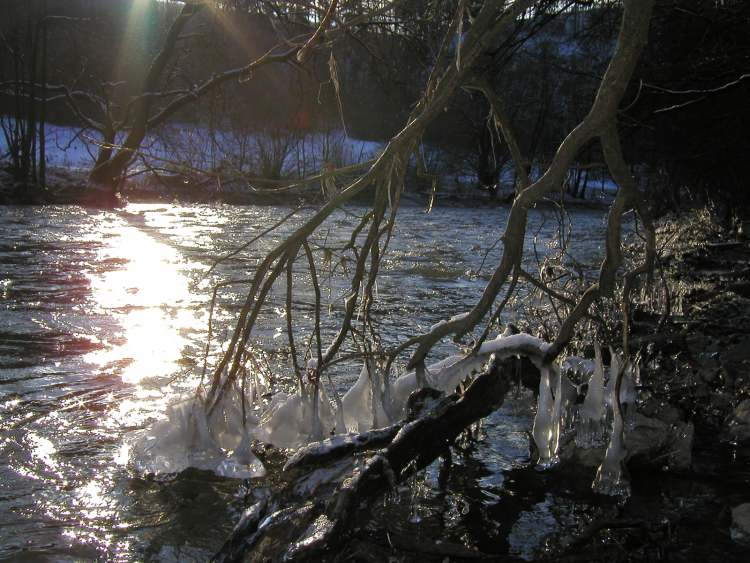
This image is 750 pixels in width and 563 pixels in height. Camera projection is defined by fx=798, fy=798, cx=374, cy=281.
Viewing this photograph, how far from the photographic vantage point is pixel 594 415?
3.69 m

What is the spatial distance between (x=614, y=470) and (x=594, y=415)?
326mm

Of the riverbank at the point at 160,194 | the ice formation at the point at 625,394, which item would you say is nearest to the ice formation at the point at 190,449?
the ice formation at the point at 625,394

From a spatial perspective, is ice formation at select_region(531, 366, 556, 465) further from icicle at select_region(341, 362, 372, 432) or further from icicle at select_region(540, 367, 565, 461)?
icicle at select_region(341, 362, 372, 432)

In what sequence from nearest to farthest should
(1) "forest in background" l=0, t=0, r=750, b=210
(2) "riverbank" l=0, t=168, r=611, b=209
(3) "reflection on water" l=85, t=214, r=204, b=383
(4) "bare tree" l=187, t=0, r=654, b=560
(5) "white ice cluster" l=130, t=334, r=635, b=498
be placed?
(4) "bare tree" l=187, t=0, r=654, b=560, (5) "white ice cluster" l=130, t=334, r=635, b=498, (3) "reflection on water" l=85, t=214, r=204, b=383, (1) "forest in background" l=0, t=0, r=750, b=210, (2) "riverbank" l=0, t=168, r=611, b=209

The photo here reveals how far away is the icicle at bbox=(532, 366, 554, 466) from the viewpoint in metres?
3.61

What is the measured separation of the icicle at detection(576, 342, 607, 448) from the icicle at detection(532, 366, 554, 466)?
0.55ft

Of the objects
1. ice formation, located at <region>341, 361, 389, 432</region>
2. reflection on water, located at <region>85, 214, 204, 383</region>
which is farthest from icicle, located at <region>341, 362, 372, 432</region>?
reflection on water, located at <region>85, 214, 204, 383</region>

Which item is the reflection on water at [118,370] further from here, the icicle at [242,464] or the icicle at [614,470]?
the icicle at [614,470]

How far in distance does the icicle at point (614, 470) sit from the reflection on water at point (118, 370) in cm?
43

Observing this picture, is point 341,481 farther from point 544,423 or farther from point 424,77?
point 424,77

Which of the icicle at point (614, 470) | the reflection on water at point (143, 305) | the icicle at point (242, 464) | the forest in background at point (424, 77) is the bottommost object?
the reflection on water at point (143, 305)

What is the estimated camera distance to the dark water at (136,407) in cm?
309

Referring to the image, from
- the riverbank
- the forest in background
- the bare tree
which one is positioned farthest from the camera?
the riverbank

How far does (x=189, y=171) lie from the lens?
3232 mm
